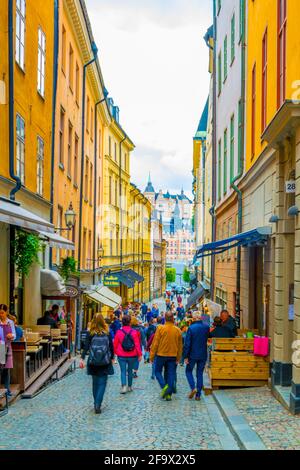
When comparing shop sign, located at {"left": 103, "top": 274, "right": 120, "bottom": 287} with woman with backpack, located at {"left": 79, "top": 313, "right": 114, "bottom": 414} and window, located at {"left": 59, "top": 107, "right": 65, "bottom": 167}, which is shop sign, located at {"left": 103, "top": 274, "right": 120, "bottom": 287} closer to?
window, located at {"left": 59, "top": 107, "right": 65, "bottom": 167}

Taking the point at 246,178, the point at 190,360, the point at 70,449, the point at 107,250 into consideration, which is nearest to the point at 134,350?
the point at 190,360

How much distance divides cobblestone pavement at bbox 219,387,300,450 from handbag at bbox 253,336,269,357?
63cm

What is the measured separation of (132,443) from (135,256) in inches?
2052

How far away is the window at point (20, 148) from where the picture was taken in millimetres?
15602

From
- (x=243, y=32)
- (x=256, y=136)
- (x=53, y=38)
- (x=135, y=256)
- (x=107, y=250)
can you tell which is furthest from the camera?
(x=135, y=256)

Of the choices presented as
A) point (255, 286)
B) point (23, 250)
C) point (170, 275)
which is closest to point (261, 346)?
point (255, 286)

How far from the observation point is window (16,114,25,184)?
15602 millimetres

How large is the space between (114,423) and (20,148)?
28.3 ft

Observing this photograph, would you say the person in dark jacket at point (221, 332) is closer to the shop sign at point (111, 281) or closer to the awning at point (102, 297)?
the awning at point (102, 297)

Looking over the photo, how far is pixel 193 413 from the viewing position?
10188mm

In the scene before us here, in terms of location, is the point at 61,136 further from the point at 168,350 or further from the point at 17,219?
the point at 168,350

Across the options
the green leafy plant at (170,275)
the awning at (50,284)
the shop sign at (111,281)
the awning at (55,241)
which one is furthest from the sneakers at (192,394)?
the green leafy plant at (170,275)

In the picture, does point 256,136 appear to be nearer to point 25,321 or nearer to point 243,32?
point 243,32

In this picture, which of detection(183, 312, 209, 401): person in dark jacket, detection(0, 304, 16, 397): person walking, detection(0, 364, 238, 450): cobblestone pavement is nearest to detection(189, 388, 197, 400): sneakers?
detection(183, 312, 209, 401): person in dark jacket
